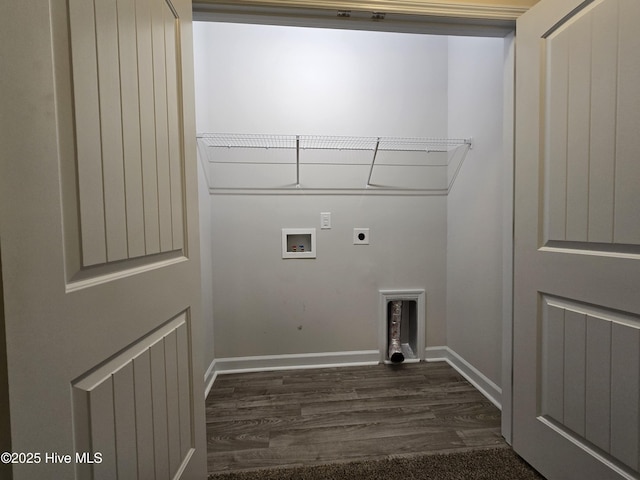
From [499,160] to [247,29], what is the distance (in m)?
1.88

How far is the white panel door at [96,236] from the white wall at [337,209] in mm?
955

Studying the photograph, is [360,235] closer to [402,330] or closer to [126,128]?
[402,330]

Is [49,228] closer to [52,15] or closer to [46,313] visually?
[46,313]

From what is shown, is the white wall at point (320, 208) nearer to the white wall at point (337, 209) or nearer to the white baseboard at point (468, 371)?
the white wall at point (337, 209)

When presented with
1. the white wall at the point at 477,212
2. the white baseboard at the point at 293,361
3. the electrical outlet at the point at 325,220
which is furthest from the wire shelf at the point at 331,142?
the white baseboard at the point at 293,361

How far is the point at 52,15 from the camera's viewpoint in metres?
0.45

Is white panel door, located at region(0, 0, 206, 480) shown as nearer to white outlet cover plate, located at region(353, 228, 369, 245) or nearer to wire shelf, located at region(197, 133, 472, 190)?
wire shelf, located at region(197, 133, 472, 190)

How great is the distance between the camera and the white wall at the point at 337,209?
69.3 inches

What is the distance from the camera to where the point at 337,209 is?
188cm

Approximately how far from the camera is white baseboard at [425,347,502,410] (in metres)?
1.50

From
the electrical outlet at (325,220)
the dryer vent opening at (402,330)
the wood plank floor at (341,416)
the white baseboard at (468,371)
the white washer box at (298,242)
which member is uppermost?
the electrical outlet at (325,220)

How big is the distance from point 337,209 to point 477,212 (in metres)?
0.93

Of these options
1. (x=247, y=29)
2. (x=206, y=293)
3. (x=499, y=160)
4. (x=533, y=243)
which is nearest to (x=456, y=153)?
(x=499, y=160)

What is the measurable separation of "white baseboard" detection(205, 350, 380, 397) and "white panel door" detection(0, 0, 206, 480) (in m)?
0.98
